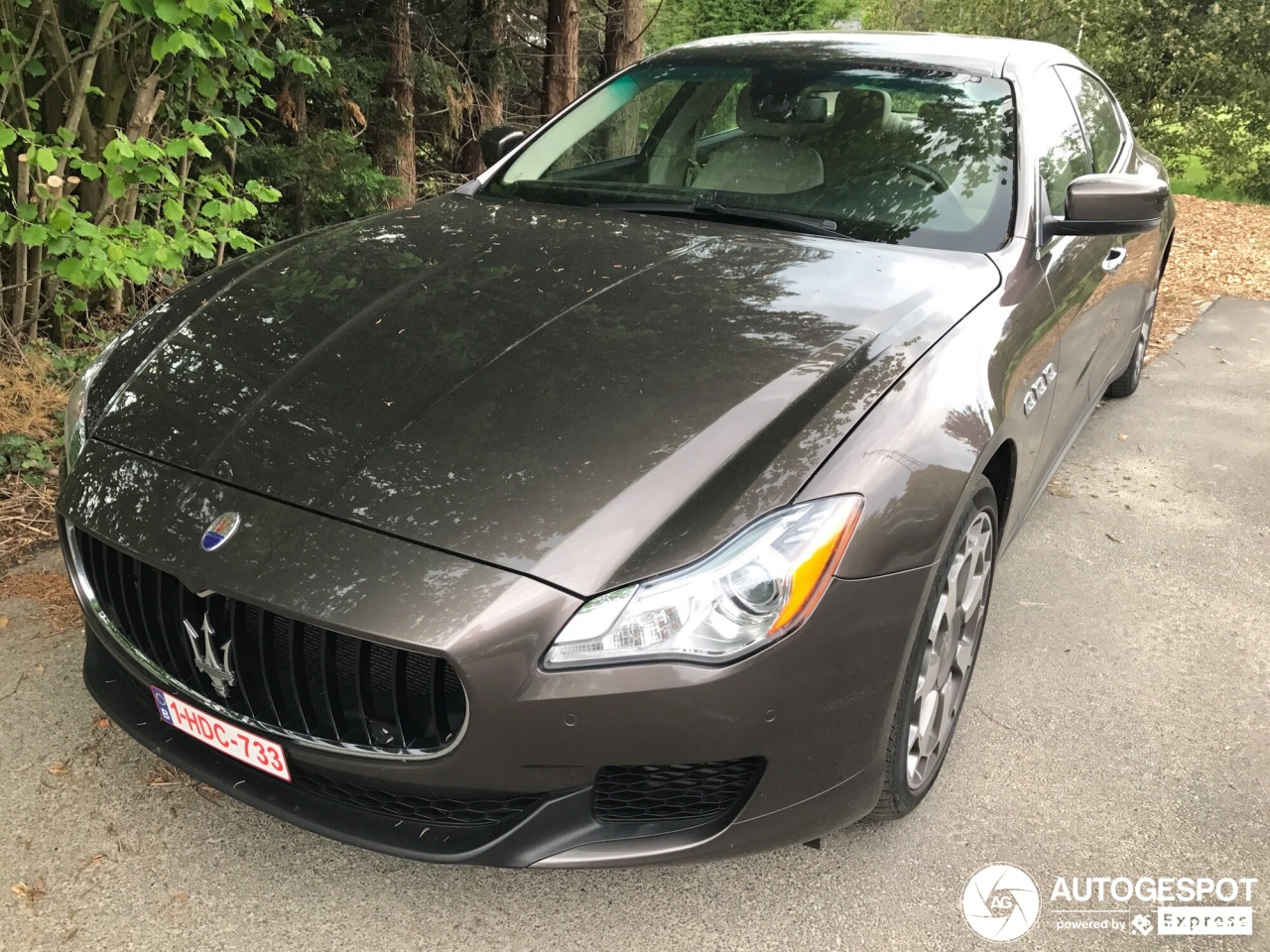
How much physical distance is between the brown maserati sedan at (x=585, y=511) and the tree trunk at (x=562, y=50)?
6.03 meters

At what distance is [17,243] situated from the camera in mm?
4117

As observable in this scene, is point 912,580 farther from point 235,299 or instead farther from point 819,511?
point 235,299

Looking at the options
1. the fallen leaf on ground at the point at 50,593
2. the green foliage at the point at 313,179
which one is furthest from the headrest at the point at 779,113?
the green foliage at the point at 313,179

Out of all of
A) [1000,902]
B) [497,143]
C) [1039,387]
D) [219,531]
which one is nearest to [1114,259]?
[1039,387]

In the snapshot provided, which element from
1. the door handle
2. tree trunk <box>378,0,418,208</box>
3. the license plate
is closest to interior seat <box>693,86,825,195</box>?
the door handle

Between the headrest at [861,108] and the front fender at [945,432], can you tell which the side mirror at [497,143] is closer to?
the headrest at [861,108]

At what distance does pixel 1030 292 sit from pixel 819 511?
118 centimetres

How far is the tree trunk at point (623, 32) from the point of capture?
907 centimetres

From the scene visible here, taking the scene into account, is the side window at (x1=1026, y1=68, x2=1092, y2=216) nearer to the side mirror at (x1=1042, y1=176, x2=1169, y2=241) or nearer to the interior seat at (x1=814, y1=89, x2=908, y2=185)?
the side mirror at (x1=1042, y1=176, x2=1169, y2=241)

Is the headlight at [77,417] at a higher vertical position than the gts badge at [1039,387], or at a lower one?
lower

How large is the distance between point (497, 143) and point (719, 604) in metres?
2.46

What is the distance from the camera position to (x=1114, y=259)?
339 centimetres

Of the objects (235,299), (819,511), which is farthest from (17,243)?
(819,511)
